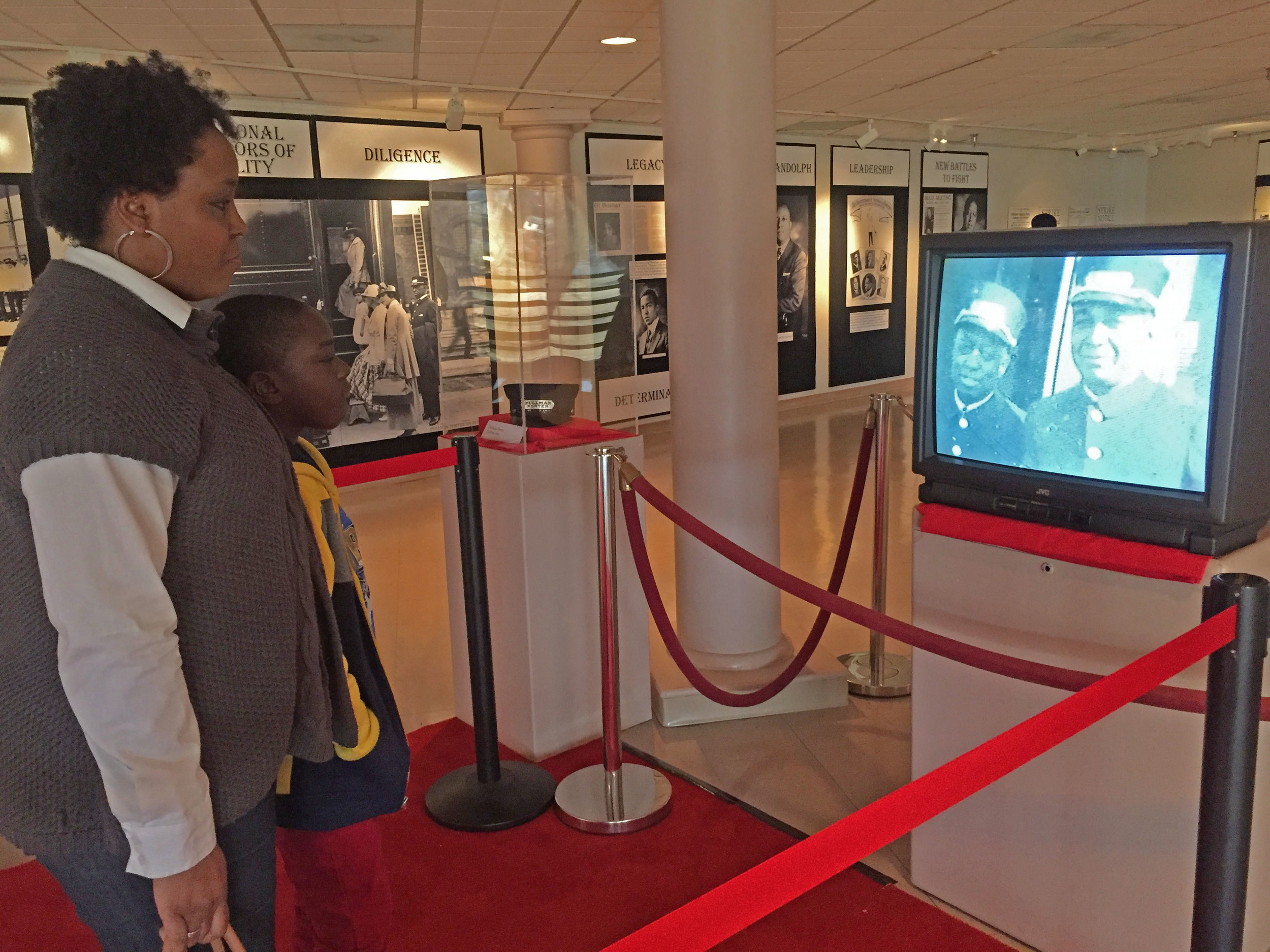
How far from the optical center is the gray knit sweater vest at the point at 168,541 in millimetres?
1285

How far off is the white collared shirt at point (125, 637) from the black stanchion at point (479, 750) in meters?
2.08

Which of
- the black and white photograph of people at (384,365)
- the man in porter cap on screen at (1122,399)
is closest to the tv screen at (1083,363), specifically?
the man in porter cap on screen at (1122,399)

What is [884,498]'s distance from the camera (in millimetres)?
4398

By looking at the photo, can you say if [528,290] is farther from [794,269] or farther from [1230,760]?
Answer: [794,269]

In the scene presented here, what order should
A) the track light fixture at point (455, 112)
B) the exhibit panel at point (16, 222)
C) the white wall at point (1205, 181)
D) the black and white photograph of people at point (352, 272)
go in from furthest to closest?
the white wall at point (1205, 181) < the black and white photograph of people at point (352, 272) < the track light fixture at point (455, 112) < the exhibit panel at point (16, 222)

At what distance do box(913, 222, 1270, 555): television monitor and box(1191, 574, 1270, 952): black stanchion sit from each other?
1.73 feet

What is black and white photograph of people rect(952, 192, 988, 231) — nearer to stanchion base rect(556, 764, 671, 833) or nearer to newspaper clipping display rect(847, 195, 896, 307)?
newspaper clipping display rect(847, 195, 896, 307)

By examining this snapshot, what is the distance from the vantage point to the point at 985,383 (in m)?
2.65

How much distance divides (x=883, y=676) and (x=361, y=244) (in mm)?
6543

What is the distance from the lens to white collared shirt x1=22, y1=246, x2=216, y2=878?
1.26m

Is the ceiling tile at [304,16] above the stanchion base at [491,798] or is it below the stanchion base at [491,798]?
above

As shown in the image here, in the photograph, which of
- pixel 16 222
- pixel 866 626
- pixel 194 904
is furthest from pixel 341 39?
pixel 194 904

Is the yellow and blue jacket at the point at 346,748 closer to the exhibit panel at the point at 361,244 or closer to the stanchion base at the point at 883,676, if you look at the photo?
the stanchion base at the point at 883,676

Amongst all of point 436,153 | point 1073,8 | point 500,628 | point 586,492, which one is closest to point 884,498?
point 586,492
